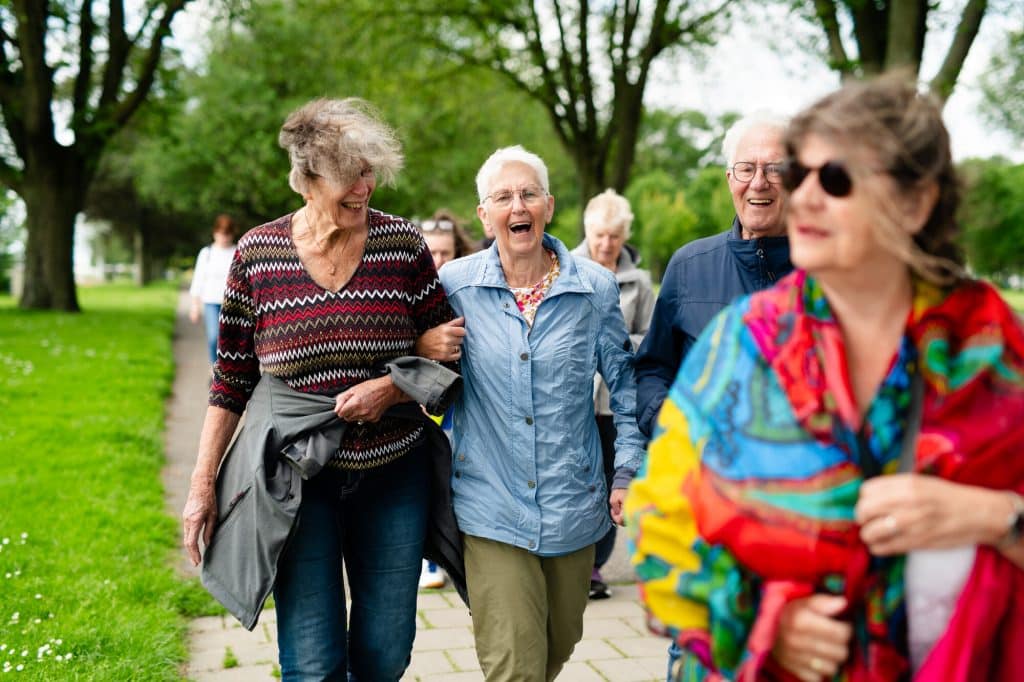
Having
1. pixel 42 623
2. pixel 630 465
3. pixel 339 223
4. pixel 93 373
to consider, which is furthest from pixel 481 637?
pixel 93 373

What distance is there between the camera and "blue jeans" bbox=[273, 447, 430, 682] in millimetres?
3203

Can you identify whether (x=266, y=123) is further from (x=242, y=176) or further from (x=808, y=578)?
(x=808, y=578)

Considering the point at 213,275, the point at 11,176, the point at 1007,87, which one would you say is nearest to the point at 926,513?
the point at 213,275

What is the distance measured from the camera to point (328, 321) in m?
3.15

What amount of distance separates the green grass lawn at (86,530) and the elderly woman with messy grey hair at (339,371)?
1423 mm

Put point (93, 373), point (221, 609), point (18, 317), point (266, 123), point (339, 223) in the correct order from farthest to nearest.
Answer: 1. point (266, 123)
2. point (18, 317)
3. point (93, 373)
4. point (221, 609)
5. point (339, 223)

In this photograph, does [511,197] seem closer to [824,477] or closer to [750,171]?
[750,171]

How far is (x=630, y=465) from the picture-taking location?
337 centimetres

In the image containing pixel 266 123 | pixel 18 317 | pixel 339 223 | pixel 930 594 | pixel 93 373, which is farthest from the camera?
pixel 266 123

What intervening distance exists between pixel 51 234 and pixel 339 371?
20058mm

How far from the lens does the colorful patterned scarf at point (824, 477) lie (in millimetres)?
1626

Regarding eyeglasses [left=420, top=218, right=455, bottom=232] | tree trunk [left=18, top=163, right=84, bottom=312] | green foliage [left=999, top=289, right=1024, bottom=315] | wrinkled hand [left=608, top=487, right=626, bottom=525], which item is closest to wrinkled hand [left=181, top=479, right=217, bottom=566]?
wrinkled hand [left=608, top=487, right=626, bottom=525]

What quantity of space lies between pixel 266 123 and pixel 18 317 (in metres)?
17.8

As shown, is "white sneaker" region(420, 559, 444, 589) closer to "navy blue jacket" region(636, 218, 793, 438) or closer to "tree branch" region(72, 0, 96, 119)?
"navy blue jacket" region(636, 218, 793, 438)
